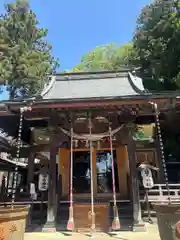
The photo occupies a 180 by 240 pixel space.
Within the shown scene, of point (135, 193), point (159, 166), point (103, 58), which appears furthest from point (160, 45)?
point (103, 58)

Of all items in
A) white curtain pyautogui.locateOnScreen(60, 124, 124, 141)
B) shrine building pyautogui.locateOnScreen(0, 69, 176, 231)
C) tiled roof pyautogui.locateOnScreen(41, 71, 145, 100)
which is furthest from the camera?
tiled roof pyautogui.locateOnScreen(41, 71, 145, 100)

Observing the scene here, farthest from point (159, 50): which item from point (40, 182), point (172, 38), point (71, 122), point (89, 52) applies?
point (89, 52)

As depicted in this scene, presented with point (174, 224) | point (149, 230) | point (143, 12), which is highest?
point (143, 12)

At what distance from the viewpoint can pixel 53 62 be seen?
21500mm

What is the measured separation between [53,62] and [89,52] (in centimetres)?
619

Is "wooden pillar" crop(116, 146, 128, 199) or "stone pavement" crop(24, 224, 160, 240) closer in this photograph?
"stone pavement" crop(24, 224, 160, 240)

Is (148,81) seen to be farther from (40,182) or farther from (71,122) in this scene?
(40,182)

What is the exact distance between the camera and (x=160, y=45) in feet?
36.7

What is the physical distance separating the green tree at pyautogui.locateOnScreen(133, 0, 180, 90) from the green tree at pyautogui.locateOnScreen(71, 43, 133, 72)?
26.9 feet

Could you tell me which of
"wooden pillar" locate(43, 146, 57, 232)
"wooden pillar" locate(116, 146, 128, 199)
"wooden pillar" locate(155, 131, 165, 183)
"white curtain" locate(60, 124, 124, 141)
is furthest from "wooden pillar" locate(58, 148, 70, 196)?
"wooden pillar" locate(155, 131, 165, 183)

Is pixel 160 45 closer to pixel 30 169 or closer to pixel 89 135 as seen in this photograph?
pixel 89 135

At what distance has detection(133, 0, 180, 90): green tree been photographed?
10.5 metres

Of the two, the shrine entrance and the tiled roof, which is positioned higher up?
the tiled roof

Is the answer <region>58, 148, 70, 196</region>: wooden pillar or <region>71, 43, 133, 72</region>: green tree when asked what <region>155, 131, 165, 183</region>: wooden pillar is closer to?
<region>58, 148, 70, 196</region>: wooden pillar
